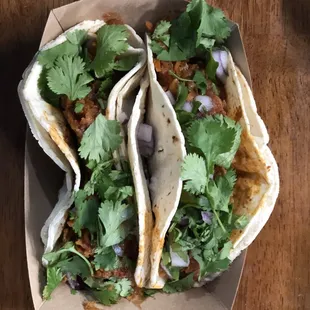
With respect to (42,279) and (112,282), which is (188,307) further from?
(42,279)

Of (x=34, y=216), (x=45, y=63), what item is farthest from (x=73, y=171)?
(x=45, y=63)

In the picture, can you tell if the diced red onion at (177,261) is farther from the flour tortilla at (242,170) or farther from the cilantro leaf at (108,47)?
the cilantro leaf at (108,47)

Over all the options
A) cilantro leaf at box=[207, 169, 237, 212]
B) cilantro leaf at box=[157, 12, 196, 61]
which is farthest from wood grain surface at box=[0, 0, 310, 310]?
cilantro leaf at box=[207, 169, 237, 212]

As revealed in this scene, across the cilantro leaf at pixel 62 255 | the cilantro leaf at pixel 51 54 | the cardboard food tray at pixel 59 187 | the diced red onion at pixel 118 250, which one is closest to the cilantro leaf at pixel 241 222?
the cardboard food tray at pixel 59 187

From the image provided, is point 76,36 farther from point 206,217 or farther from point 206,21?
point 206,217

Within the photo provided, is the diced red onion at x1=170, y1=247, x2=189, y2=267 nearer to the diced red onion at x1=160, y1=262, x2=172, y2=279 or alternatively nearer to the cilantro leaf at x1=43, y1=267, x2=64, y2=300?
the diced red onion at x1=160, y1=262, x2=172, y2=279

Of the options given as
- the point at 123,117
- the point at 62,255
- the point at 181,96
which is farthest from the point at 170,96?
the point at 62,255
